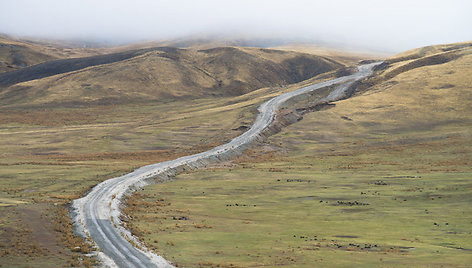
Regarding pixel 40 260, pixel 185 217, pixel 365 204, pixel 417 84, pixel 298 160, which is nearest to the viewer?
pixel 40 260

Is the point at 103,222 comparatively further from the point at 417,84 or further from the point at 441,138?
the point at 417,84

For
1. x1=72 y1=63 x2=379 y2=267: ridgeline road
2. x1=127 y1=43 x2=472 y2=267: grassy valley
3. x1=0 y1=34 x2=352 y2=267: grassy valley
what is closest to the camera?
x1=72 y1=63 x2=379 y2=267: ridgeline road

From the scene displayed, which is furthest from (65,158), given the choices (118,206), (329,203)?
(329,203)

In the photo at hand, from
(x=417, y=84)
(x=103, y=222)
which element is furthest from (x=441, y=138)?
(x=103, y=222)

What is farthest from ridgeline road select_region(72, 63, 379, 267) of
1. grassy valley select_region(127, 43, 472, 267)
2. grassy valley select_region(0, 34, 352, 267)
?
grassy valley select_region(127, 43, 472, 267)

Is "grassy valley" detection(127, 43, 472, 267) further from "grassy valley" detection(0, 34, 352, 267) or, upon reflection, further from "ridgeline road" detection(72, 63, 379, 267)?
"grassy valley" detection(0, 34, 352, 267)

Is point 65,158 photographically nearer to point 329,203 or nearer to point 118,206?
point 118,206

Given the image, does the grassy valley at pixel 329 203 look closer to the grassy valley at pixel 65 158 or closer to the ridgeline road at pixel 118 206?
the ridgeline road at pixel 118 206

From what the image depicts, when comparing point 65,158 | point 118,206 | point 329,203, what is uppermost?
point 329,203
